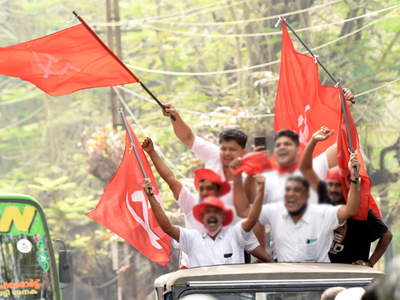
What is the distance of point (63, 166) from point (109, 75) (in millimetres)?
13596

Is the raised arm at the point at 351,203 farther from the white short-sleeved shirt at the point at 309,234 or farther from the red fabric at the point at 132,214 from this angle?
the red fabric at the point at 132,214

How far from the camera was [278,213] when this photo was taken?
410 centimetres

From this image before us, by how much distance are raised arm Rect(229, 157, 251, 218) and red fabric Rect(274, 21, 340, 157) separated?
1.01m

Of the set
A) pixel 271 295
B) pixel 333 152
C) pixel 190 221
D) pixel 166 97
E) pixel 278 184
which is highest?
pixel 166 97

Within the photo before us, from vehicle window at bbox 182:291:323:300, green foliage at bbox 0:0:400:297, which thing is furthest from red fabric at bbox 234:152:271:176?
green foliage at bbox 0:0:400:297

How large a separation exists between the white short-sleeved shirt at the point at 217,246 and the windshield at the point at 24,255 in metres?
2.49

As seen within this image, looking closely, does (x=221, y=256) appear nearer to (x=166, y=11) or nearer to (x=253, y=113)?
(x=253, y=113)

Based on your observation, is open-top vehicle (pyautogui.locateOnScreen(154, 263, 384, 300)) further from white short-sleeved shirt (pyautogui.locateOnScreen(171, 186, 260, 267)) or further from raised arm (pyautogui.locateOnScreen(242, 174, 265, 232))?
white short-sleeved shirt (pyautogui.locateOnScreen(171, 186, 260, 267))

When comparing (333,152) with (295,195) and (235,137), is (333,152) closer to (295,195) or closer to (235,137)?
(295,195)

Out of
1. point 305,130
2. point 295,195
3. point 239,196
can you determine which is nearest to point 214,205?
point 239,196

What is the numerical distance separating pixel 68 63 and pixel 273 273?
2.97 m

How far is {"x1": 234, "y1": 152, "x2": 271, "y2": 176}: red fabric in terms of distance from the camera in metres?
4.32

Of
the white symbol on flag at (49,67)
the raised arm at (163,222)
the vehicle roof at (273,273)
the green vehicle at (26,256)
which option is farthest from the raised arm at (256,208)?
the green vehicle at (26,256)

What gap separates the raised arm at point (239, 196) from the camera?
4230 mm
